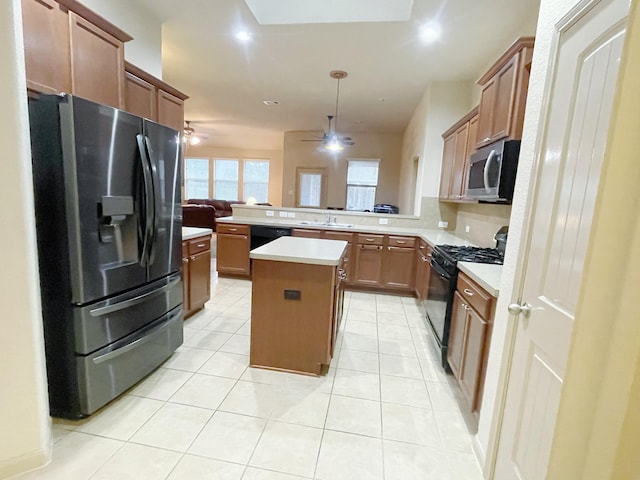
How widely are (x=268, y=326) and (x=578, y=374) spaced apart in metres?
2.09

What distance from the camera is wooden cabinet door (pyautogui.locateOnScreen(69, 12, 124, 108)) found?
1.89m

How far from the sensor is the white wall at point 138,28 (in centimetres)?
257

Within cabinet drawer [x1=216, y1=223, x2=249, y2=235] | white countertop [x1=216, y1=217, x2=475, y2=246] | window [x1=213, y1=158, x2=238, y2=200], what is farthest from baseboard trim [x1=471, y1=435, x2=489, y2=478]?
window [x1=213, y1=158, x2=238, y2=200]

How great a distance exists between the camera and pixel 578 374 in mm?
Answer: 390

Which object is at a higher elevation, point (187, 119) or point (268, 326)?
point (187, 119)

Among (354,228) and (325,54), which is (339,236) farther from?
(325,54)

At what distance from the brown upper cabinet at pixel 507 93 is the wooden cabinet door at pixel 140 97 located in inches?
110

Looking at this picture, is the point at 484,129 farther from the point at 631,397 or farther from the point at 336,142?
the point at 336,142

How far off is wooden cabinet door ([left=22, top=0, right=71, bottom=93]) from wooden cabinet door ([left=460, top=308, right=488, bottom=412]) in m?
2.75

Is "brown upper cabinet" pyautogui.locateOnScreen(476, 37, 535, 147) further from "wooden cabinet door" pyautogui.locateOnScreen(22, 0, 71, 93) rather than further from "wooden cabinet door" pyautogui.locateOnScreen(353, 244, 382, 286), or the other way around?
"wooden cabinet door" pyautogui.locateOnScreen(22, 0, 71, 93)

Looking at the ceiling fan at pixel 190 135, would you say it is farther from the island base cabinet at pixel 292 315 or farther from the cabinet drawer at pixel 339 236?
the island base cabinet at pixel 292 315

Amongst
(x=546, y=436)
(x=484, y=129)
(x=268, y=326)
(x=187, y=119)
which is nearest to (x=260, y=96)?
(x=187, y=119)

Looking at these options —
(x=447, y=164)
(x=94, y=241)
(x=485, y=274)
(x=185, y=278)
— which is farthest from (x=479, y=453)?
(x=447, y=164)

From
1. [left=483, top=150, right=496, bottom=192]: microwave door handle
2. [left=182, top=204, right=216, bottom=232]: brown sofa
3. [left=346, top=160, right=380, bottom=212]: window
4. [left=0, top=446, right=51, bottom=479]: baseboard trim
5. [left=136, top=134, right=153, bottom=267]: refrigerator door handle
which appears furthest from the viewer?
[left=346, top=160, right=380, bottom=212]: window
